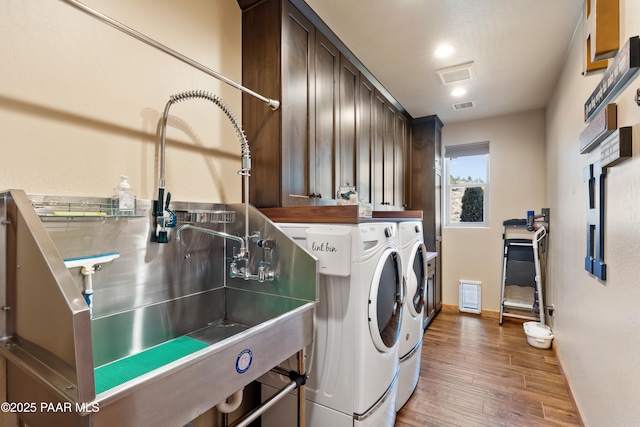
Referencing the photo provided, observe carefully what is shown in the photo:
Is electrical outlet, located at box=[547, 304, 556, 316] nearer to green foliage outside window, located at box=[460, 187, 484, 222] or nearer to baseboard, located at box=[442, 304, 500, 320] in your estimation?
baseboard, located at box=[442, 304, 500, 320]

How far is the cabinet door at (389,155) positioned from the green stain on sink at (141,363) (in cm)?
231

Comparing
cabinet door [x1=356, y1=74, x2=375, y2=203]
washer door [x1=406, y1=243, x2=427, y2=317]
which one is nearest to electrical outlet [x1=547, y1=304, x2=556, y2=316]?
washer door [x1=406, y1=243, x2=427, y2=317]

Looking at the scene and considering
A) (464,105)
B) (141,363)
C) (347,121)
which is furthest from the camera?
(464,105)

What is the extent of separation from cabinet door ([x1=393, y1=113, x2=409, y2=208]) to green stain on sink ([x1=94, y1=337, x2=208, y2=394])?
2.63 m

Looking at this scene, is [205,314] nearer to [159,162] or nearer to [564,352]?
[159,162]

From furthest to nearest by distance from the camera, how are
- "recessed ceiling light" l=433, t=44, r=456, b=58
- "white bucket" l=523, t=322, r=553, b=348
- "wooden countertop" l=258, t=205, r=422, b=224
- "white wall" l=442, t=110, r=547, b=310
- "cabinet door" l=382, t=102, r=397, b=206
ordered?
"white wall" l=442, t=110, r=547, b=310
"cabinet door" l=382, t=102, r=397, b=206
"white bucket" l=523, t=322, r=553, b=348
"recessed ceiling light" l=433, t=44, r=456, b=58
"wooden countertop" l=258, t=205, r=422, b=224

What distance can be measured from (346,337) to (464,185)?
11.7ft

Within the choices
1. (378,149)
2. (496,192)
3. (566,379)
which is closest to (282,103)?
(378,149)

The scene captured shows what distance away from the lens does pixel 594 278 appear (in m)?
1.62

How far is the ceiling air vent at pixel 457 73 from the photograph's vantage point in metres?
2.55

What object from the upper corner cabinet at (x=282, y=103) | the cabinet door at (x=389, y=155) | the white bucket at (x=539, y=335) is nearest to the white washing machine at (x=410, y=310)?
the upper corner cabinet at (x=282, y=103)

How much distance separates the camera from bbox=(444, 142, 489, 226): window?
4051mm

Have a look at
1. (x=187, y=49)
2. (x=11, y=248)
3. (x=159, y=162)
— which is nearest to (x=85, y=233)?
(x=11, y=248)

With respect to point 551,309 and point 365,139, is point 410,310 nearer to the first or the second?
point 365,139
